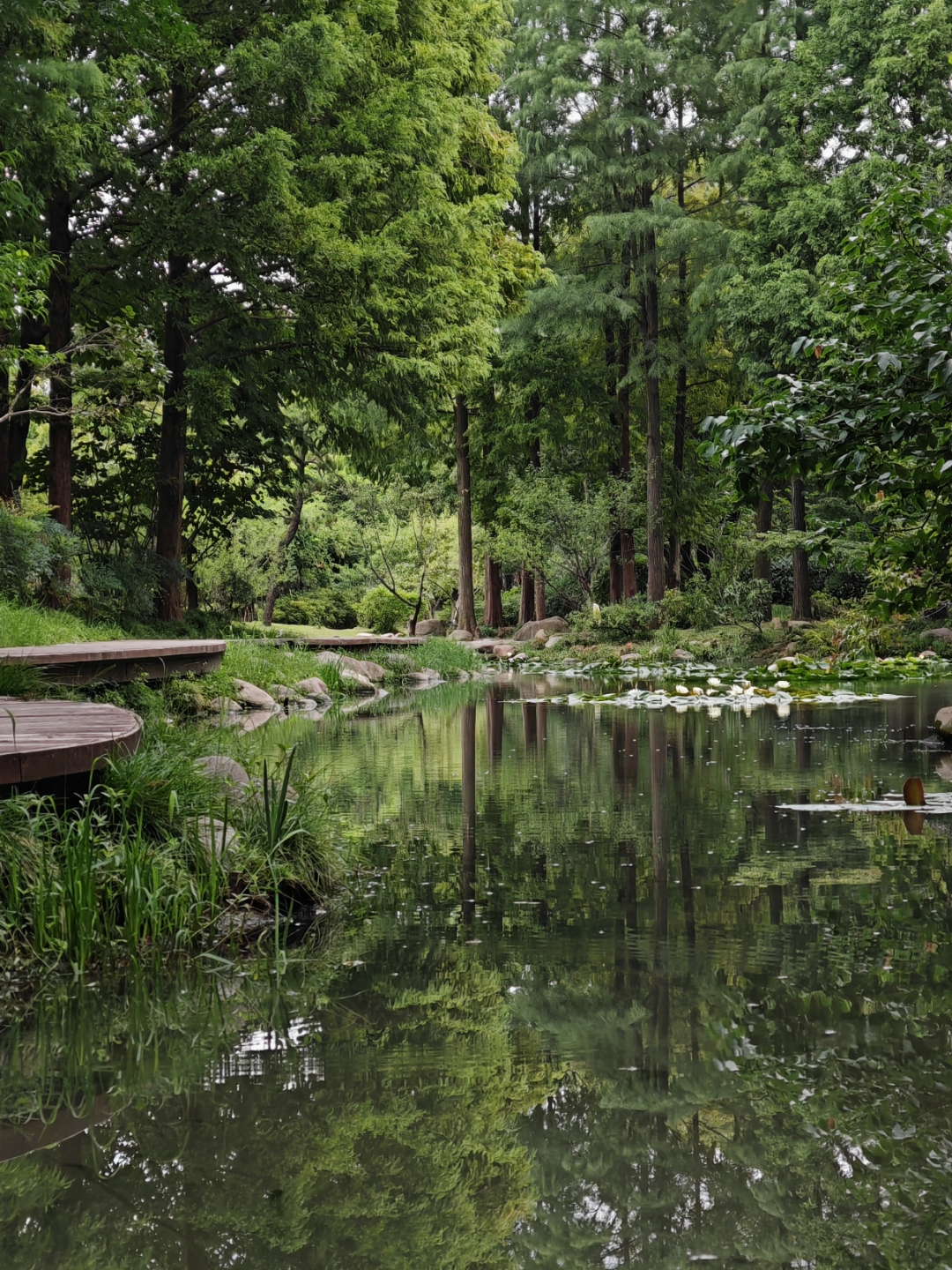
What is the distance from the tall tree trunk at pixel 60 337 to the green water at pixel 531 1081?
35.2 feet

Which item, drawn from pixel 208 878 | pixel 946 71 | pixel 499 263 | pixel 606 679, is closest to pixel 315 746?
pixel 208 878

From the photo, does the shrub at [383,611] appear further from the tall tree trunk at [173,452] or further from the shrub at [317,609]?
the tall tree trunk at [173,452]

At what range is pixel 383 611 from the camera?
111 ft

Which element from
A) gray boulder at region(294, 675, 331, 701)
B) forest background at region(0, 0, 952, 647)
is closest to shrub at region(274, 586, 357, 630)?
forest background at region(0, 0, 952, 647)

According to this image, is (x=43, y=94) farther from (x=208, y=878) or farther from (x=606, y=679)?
(x=606, y=679)

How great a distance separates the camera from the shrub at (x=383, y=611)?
33.7 meters

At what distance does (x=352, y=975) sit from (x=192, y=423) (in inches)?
494

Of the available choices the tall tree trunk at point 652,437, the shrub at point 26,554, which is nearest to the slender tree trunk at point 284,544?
the tall tree trunk at point 652,437

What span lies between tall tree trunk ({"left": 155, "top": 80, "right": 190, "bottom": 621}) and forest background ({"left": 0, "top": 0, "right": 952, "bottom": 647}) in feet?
0.18

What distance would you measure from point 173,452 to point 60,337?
1974mm

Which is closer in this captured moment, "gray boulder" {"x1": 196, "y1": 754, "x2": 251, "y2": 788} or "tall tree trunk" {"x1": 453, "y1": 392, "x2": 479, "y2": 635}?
"gray boulder" {"x1": 196, "y1": 754, "x2": 251, "y2": 788}

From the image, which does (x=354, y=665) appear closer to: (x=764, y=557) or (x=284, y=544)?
(x=284, y=544)

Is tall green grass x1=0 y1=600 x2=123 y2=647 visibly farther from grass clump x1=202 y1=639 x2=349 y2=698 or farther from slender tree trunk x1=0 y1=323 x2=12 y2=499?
slender tree trunk x1=0 y1=323 x2=12 y2=499

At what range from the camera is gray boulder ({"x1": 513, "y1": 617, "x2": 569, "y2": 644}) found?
27.1 meters
